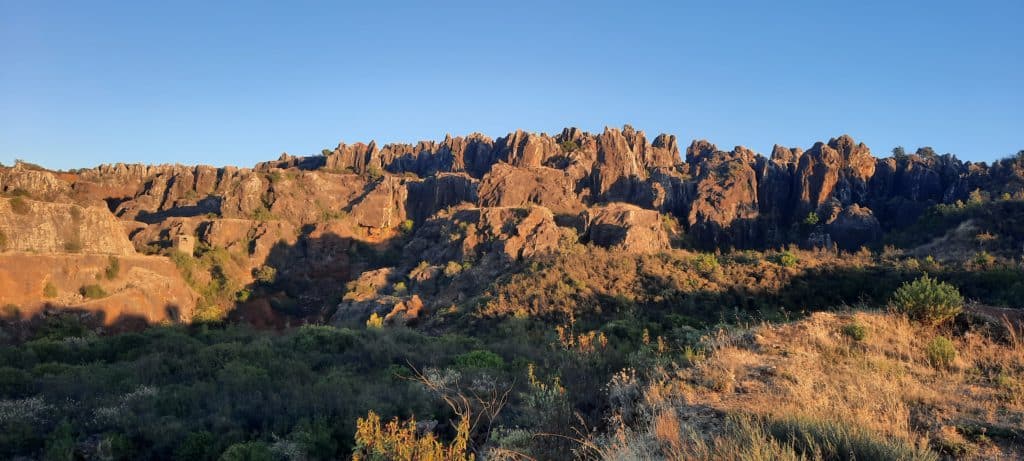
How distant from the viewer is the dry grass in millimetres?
4246

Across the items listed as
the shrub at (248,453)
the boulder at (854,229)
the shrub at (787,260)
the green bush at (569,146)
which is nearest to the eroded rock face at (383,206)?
the green bush at (569,146)

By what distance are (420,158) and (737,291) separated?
60455 millimetres

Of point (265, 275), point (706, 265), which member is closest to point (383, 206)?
point (265, 275)

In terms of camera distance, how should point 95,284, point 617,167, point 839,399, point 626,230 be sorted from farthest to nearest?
point 617,167 < point 626,230 < point 95,284 < point 839,399

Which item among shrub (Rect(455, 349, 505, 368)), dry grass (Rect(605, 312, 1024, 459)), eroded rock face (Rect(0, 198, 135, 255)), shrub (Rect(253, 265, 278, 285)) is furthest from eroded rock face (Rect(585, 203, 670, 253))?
eroded rock face (Rect(0, 198, 135, 255))

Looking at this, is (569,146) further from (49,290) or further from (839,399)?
(839,399)

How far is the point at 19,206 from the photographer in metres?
23.7

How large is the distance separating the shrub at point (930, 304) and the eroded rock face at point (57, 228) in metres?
30.8

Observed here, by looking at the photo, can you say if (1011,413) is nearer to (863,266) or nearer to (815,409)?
(815,409)

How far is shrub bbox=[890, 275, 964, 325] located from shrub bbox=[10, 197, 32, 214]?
32.2 meters

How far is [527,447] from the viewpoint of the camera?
590cm

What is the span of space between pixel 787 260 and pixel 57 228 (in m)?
33.2

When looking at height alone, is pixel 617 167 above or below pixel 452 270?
above

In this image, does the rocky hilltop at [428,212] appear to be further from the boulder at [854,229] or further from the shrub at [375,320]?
the shrub at [375,320]
